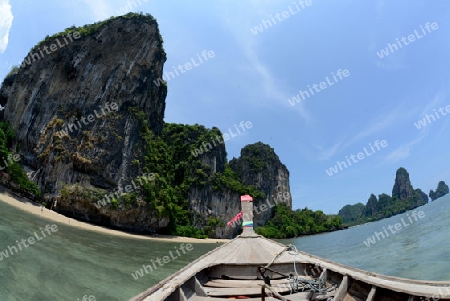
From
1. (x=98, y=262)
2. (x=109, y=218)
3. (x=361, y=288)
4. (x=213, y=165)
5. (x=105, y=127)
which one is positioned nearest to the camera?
(x=361, y=288)

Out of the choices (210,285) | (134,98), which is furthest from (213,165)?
(210,285)

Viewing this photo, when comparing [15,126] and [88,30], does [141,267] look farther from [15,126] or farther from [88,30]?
[88,30]

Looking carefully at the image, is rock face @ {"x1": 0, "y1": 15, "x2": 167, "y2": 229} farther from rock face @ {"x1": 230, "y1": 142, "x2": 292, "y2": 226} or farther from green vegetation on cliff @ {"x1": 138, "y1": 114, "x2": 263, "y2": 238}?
rock face @ {"x1": 230, "y1": 142, "x2": 292, "y2": 226}

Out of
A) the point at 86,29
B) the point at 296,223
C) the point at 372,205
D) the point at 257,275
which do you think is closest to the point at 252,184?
the point at 296,223

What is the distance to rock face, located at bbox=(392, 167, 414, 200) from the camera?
100000mm

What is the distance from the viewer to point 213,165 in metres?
55.7

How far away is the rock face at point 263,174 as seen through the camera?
6488cm

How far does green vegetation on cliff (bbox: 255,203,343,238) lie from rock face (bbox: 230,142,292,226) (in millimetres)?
2398

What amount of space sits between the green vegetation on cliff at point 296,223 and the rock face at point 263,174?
2.40 meters

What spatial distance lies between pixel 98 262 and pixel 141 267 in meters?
1.78

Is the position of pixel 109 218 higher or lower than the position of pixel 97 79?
lower

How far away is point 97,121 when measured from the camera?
31141mm

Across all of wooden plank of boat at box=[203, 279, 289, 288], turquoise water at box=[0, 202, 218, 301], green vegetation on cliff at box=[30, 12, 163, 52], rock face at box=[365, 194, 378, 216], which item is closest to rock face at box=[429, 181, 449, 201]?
rock face at box=[365, 194, 378, 216]

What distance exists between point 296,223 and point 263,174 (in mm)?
14189
